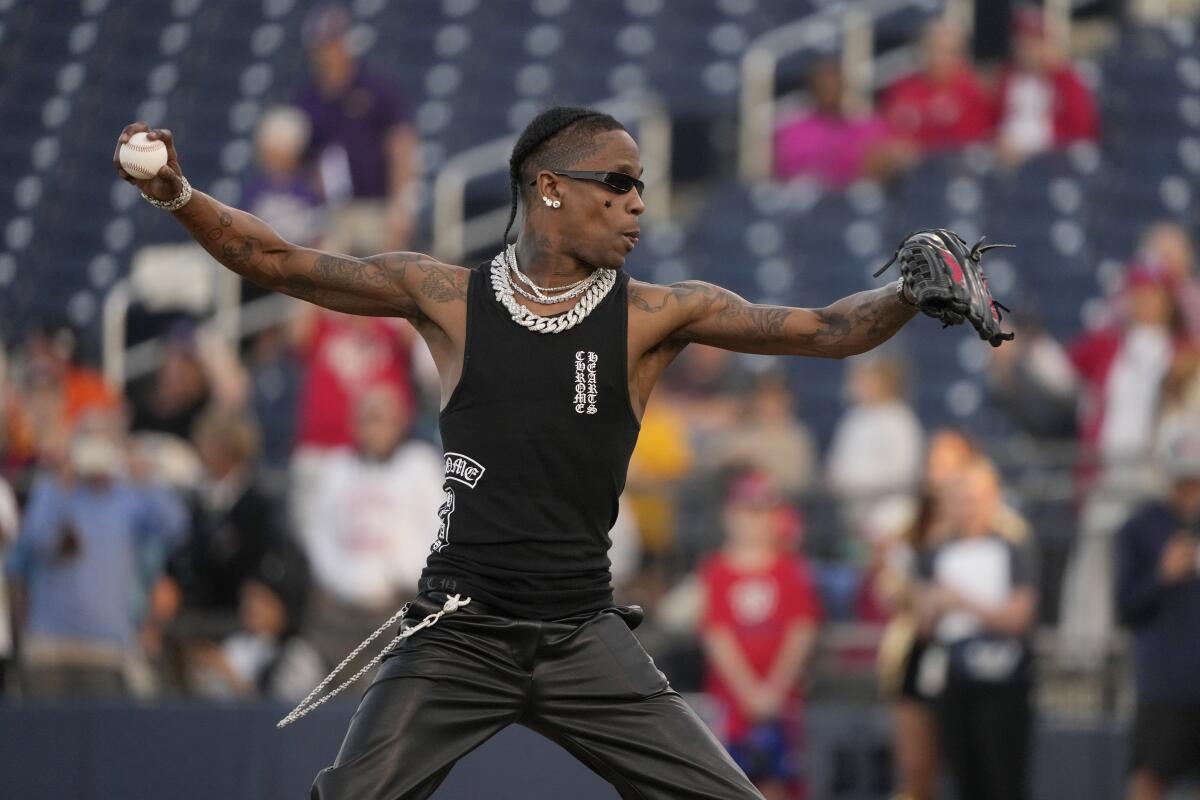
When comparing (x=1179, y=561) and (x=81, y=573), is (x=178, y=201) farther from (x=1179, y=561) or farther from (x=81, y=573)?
(x=1179, y=561)

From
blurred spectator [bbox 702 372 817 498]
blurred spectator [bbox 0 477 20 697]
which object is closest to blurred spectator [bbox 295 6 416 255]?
blurred spectator [bbox 702 372 817 498]

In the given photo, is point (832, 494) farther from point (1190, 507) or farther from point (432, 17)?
point (432, 17)

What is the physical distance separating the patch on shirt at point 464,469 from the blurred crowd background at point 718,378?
15.1 feet

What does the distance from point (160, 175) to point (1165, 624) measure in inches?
230

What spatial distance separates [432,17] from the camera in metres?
18.1

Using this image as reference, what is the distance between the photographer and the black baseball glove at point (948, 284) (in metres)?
5.18

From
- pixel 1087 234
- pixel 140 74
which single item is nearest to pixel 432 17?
pixel 140 74

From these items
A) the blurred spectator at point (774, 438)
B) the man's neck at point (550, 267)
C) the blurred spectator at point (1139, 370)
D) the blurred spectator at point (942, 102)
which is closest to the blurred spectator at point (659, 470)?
the blurred spectator at point (774, 438)

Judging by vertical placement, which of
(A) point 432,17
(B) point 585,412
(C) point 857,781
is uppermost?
(A) point 432,17

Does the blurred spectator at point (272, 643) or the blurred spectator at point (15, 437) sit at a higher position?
the blurred spectator at point (15, 437)

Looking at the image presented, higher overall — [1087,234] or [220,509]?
[1087,234]

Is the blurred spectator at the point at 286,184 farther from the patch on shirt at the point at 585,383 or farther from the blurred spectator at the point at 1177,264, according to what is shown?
the patch on shirt at the point at 585,383

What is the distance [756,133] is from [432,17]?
3.56m

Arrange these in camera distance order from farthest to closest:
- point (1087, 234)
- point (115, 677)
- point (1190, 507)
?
point (1087, 234), point (115, 677), point (1190, 507)
